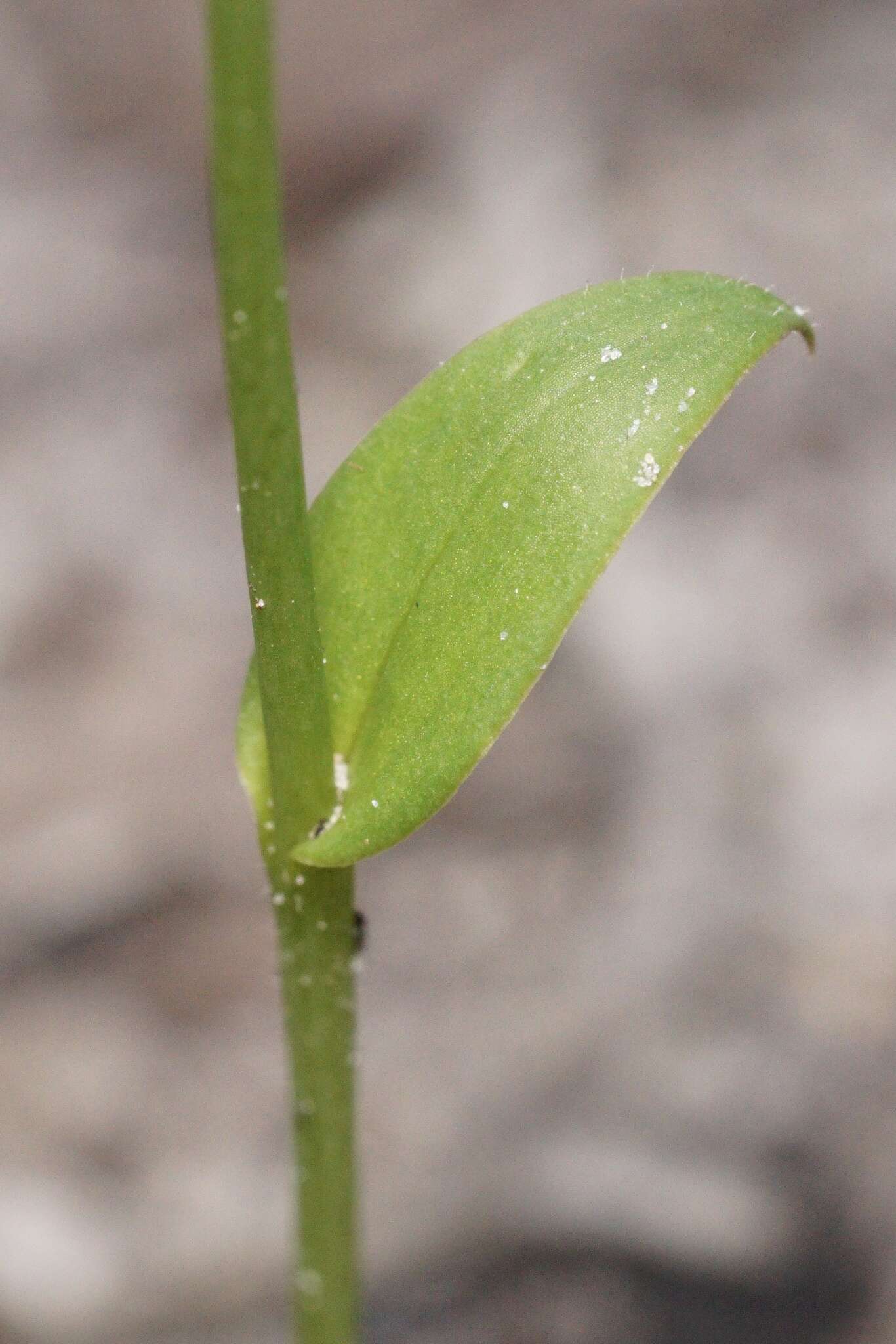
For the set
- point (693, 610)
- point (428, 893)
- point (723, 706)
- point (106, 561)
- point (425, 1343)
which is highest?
point (106, 561)

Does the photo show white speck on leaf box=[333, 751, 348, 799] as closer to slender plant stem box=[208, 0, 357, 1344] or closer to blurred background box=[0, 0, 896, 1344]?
slender plant stem box=[208, 0, 357, 1344]

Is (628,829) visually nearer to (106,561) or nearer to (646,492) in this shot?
(106,561)

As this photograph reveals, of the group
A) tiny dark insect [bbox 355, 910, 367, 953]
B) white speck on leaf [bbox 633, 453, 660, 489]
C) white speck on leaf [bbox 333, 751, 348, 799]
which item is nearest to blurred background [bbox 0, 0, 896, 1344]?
tiny dark insect [bbox 355, 910, 367, 953]

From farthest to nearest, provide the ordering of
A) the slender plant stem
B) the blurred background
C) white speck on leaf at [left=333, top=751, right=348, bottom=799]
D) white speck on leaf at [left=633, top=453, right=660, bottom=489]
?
1. the blurred background
2. white speck on leaf at [left=333, top=751, right=348, bottom=799]
3. white speck on leaf at [left=633, top=453, right=660, bottom=489]
4. the slender plant stem

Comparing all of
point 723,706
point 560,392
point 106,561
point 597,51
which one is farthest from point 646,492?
point 597,51

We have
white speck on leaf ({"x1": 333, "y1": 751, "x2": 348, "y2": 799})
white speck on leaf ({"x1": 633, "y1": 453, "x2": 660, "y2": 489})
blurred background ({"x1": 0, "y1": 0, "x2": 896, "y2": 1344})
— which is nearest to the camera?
white speck on leaf ({"x1": 633, "y1": 453, "x2": 660, "y2": 489})

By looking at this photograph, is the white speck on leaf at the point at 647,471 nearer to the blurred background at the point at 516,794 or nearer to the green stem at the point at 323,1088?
the green stem at the point at 323,1088

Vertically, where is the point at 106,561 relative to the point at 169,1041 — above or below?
above
